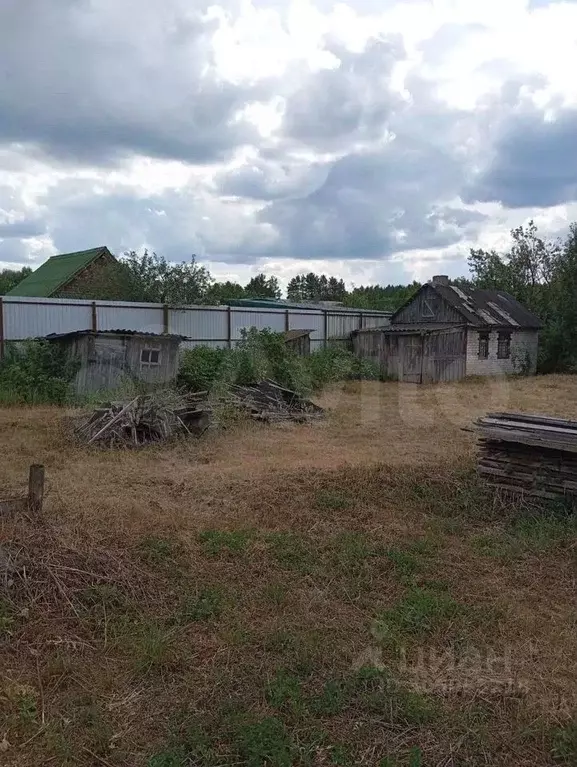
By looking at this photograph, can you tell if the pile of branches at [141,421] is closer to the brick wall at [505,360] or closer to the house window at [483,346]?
the brick wall at [505,360]

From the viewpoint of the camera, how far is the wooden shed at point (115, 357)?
1312 centimetres

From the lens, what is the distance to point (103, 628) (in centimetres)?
404

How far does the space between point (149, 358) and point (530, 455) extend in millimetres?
9008

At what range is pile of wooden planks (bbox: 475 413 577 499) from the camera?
249 inches

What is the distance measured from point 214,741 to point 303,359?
14869 mm

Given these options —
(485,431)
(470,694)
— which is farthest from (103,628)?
(485,431)

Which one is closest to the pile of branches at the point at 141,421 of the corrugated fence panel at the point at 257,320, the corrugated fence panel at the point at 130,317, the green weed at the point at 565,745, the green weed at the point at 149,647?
the green weed at the point at 149,647

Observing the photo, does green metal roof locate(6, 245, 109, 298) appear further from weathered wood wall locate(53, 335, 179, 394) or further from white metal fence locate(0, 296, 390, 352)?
weathered wood wall locate(53, 335, 179, 394)

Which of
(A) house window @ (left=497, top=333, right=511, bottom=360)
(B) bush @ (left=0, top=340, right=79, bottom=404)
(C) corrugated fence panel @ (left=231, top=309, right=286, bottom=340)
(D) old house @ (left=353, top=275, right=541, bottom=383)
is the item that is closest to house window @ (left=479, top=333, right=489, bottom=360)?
(D) old house @ (left=353, top=275, right=541, bottom=383)

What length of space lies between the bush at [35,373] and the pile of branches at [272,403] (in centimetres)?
383

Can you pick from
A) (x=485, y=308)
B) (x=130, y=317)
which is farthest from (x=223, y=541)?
(x=485, y=308)

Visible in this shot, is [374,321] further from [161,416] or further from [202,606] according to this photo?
[202,606]

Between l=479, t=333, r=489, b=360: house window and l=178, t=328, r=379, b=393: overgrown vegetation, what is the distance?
265 inches

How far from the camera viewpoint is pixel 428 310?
2389cm
